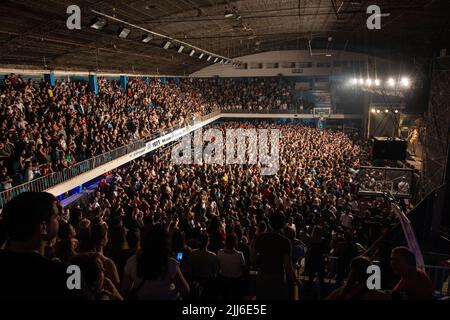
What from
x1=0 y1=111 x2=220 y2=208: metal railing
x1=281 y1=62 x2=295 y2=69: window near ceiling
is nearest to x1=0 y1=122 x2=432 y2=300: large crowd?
x1=0 y1=111 x2=220 y2=208: metal railing

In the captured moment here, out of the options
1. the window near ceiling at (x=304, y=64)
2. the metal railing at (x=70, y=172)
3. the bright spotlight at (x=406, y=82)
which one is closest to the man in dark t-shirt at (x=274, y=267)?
the metal railing at (x=70, y=172)

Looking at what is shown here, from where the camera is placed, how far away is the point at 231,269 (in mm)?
3684

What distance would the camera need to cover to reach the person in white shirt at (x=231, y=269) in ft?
12.0

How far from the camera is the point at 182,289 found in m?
2.71

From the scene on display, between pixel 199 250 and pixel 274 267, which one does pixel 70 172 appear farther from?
pixel 274 267

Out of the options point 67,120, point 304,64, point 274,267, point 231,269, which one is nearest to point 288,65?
point 304,64

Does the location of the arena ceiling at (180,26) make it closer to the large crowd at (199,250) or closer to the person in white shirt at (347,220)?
the large crowd at (199,250)

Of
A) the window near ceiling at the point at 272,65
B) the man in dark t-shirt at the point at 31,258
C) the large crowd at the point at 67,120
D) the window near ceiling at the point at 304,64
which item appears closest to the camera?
the man in dark t-shirt at the point at 31,258

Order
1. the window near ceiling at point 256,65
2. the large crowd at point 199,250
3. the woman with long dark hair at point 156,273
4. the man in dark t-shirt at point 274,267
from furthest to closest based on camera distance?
the window near ceiling at point 256,65 → the man in dark t-shirt at point 274,267 → the woman with long dark hair at point 156,273 → the large crowd at point 199,250

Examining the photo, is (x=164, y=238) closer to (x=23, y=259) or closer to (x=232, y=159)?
(x=23, y=259)

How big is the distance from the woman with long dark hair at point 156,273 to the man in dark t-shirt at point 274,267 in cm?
96

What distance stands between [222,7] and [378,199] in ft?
35.9

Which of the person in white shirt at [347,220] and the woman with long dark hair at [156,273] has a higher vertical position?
the woman with long dark hair at [156,273]
